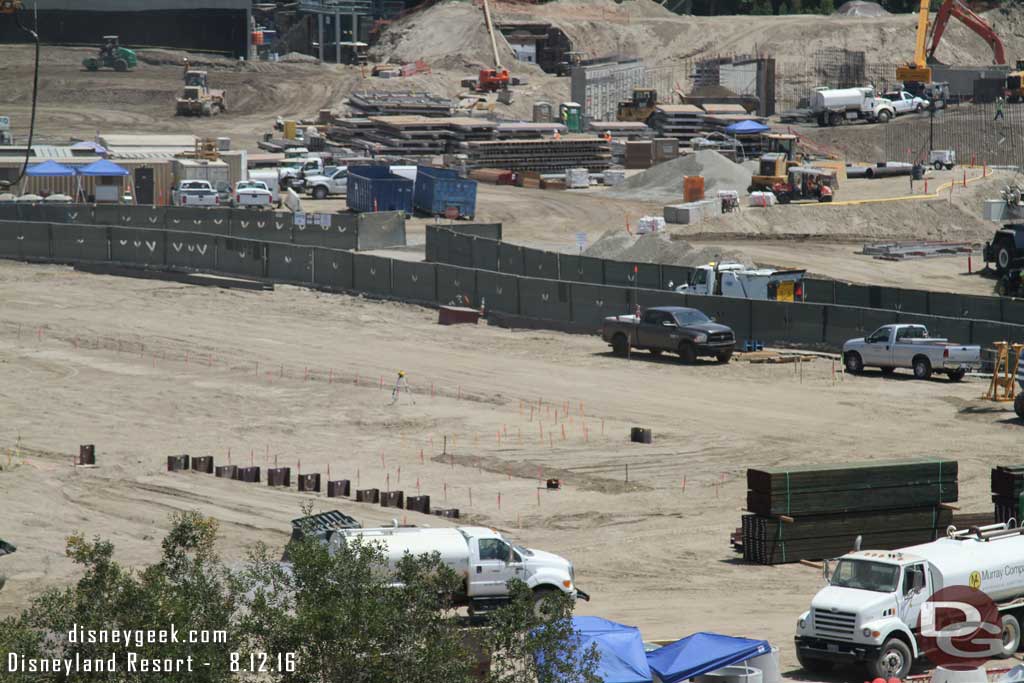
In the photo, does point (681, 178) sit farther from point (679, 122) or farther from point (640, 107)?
point (640, 107)

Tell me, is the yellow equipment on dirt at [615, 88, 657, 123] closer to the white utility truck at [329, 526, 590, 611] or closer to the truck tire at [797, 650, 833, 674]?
the white utility truck at [329, 526, 590, 611]

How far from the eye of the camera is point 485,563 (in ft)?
66.4

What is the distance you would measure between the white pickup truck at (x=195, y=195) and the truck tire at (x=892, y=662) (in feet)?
166

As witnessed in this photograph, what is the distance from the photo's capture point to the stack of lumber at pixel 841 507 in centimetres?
2338

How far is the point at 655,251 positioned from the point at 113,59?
64.6 m

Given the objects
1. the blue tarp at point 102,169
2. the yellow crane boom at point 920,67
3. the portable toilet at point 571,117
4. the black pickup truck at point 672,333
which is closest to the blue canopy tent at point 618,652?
the black pickup truck at point 672,333

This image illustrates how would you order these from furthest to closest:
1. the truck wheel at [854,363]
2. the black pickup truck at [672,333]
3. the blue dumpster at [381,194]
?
the blue dumpster at [381,194] < the black pickup truck at [672,333] < the truck wheel at [854,363]

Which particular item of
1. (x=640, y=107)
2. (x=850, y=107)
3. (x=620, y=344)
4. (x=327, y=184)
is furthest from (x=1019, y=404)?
(x=640, y=107)

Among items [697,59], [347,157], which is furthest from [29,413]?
[697,59]

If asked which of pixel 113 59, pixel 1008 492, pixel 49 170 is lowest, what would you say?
pixel 1008 492

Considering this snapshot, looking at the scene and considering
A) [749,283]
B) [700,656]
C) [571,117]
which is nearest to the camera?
[700,656]

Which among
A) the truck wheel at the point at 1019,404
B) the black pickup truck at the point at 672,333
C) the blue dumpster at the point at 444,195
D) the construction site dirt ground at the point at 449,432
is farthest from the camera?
the blue dumpster at the point at 444,195

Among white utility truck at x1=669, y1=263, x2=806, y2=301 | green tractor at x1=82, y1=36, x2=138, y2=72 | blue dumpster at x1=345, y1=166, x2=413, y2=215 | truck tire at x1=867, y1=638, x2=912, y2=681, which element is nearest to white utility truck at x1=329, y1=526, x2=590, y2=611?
truck tire at x1=867, y1=638, x2=912, y2=681

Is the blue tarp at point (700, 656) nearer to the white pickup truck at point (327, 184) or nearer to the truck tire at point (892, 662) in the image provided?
the truck tire at point (892, 662)
